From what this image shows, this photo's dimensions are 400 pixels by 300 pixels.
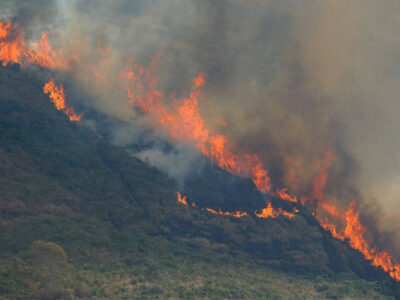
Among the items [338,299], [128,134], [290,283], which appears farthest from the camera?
[128,134]

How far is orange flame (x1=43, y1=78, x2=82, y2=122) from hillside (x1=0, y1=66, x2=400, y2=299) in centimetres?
221

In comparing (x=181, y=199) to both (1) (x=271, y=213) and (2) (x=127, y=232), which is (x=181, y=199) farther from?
(1) (x=271, y=213)

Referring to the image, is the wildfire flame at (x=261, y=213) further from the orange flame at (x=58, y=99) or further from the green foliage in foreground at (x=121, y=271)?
the orange flame at (x=58, y=99)

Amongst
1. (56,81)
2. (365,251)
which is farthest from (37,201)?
(365,251)

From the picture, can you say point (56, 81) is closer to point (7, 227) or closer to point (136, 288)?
point (7, 227)

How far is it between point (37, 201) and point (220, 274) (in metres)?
34.6

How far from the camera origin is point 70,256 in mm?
63844

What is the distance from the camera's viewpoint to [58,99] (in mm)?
102938

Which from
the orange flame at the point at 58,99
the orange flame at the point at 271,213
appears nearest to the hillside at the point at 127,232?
the orange flame at the point at 271,213

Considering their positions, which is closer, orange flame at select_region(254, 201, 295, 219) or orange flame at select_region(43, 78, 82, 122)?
orange flame at select_region(254, 201, 295, 219)

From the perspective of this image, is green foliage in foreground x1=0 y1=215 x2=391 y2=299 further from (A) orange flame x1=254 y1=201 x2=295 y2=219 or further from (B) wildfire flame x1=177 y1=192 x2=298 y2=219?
(A) orange flame x1=254 y1=201 x2=295 y2=219

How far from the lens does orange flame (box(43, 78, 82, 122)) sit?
101125mm

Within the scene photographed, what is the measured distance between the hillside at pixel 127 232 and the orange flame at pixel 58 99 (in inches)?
87.1

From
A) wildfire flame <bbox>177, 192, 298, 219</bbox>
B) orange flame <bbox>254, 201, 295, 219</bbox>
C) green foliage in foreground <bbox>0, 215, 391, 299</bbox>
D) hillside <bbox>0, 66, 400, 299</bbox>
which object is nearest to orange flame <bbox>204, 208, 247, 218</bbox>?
wildfire flame <bbox>177, 192, 298, 219</bbox>
